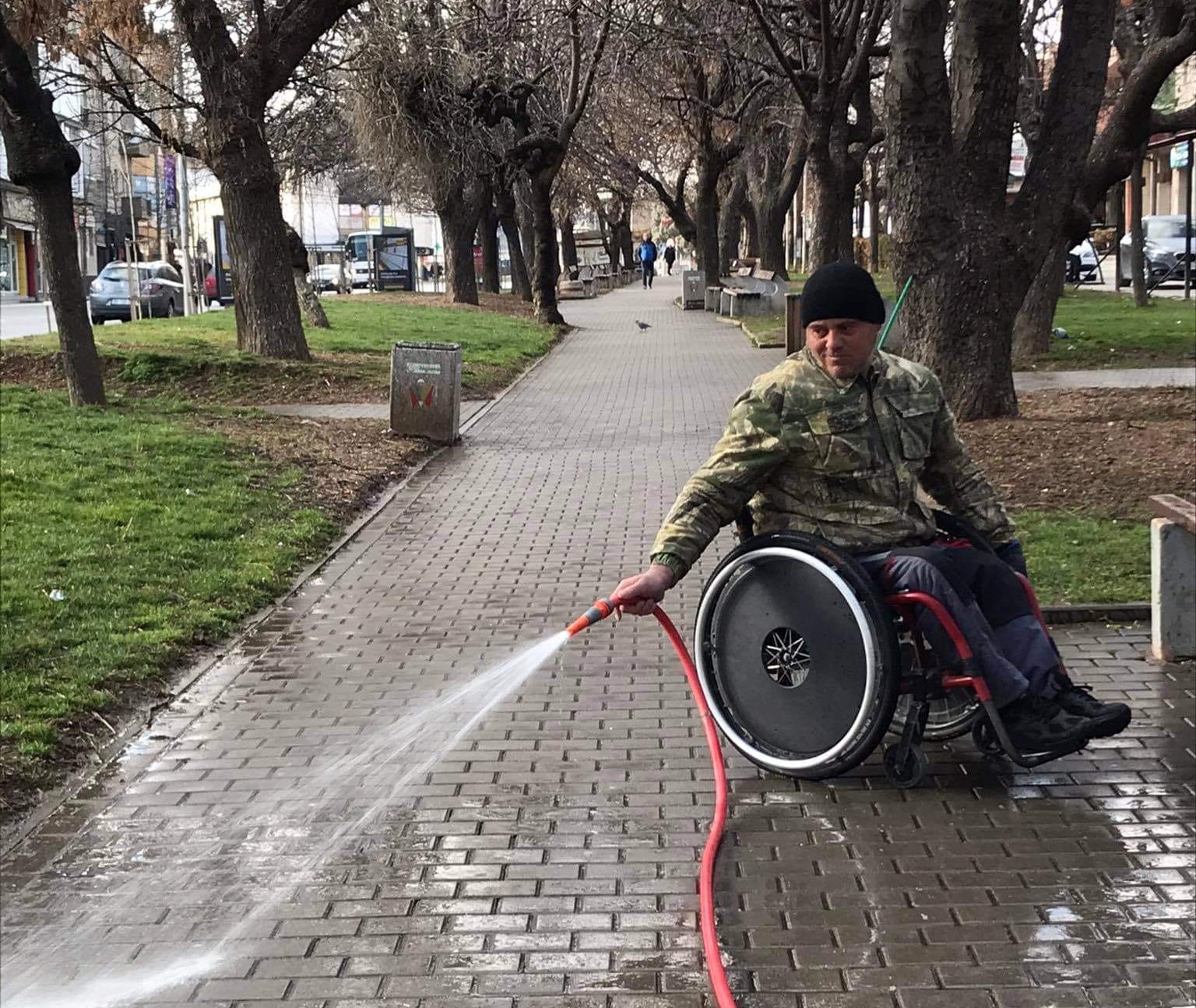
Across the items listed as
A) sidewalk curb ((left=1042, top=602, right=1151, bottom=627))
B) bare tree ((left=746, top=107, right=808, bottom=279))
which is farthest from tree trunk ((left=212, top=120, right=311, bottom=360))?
bare tree ((left=746, top=107, right=808, bottom=279))

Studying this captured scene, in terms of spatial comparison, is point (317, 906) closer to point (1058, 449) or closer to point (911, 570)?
point (911, 570)

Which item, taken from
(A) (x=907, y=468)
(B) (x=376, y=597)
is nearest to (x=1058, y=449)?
(B) (x=376, y=597)

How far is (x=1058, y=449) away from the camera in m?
10.7

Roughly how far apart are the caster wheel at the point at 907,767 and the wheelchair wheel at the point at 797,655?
0.17 meters

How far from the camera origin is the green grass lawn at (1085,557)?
22.6 feet

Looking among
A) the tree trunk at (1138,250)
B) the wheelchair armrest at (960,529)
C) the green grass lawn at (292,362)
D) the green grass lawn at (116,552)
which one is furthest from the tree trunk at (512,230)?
the wheelchair armrest at (960,529)

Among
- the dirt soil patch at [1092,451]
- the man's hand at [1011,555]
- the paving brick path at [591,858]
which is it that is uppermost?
the man's hand at [1011,555]

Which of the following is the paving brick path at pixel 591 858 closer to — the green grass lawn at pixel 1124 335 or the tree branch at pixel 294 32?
the tree branch at pixel 294 32

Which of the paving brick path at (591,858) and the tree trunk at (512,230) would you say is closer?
the paving brick path at (591,858)

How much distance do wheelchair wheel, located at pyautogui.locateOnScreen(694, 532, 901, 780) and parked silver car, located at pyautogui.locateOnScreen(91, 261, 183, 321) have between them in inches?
1335

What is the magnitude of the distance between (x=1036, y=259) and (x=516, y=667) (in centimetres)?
717

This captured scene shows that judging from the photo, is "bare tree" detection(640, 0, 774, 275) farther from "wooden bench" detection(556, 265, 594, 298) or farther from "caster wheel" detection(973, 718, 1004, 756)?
"caster wheel" detection(973, 718, 1004, 756)

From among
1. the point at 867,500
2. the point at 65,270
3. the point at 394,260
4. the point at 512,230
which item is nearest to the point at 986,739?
the point at 867,500

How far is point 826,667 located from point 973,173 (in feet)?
25.8
